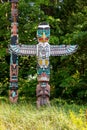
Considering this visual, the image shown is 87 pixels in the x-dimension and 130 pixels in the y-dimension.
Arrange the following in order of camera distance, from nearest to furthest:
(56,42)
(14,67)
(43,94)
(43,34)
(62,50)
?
1. (43,94)
2. (43,34)
3. (62,50)
4. (14,67)
5. (56,42)

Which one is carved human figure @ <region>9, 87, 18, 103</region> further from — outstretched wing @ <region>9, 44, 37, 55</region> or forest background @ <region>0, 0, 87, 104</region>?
forest background @ <region>0, 0, 87, 104</region>

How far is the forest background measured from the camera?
12648mm

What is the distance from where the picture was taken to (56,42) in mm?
13008

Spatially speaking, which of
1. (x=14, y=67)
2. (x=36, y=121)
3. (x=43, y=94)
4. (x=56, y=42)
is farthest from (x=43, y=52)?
(x=36, y=121)

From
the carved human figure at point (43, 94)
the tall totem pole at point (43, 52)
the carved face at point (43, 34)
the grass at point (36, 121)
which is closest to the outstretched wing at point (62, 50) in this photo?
the tall totem pole at point (43, 52)

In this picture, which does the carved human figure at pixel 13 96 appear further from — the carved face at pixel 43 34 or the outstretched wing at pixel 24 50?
the carved face at pixel 43 34

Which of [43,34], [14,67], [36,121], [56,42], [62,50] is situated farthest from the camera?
[56,42]

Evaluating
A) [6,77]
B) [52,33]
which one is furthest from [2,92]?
[52,33]

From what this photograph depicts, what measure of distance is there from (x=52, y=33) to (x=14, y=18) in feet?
8.17

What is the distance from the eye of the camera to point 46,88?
34.2ft

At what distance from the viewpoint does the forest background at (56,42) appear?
1265cm

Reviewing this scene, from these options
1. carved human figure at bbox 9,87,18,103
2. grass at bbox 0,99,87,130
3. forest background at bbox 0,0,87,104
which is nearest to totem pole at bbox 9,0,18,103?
carved human figure at bbox 9,87,18,103

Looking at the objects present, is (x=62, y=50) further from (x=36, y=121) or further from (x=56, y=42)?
(x=36, y=121)

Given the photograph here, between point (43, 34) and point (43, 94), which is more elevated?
point (43, 34)
